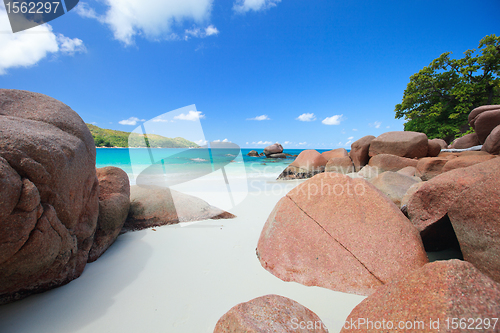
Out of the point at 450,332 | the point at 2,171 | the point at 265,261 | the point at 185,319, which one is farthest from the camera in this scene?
the point at 265,261

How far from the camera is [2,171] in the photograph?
4.76 ft

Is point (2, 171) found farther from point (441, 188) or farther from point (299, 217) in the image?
point (441, 188)

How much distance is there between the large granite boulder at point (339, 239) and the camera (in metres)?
2.10

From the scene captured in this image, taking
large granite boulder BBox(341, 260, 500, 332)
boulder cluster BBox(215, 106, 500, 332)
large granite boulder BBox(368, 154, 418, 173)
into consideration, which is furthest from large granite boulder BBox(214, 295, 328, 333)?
large granite boulder BBox(368, 154, 418, 173)

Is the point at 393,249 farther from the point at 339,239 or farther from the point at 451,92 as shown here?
the point at 451,92

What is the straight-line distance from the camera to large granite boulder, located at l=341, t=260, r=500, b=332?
0.95 meters

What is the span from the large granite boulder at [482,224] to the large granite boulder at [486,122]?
11.7 m

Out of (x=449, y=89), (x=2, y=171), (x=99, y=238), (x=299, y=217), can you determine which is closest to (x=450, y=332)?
(x=299, y=217)

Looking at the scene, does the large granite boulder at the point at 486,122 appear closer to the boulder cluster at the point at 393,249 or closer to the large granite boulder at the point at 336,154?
the large granite boulder at the point at 336,154

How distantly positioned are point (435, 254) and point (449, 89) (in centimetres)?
2552

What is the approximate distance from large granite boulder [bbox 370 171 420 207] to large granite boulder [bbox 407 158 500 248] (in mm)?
1487

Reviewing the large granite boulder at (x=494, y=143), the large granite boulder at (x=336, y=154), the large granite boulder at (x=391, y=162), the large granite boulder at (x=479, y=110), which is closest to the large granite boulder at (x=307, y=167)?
the large granite boulder at (x=336, y=154)

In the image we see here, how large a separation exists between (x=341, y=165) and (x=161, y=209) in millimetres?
9392

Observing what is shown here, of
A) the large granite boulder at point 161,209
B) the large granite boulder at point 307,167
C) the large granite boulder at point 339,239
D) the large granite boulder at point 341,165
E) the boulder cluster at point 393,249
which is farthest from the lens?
the large granite boulder at point 307,167
